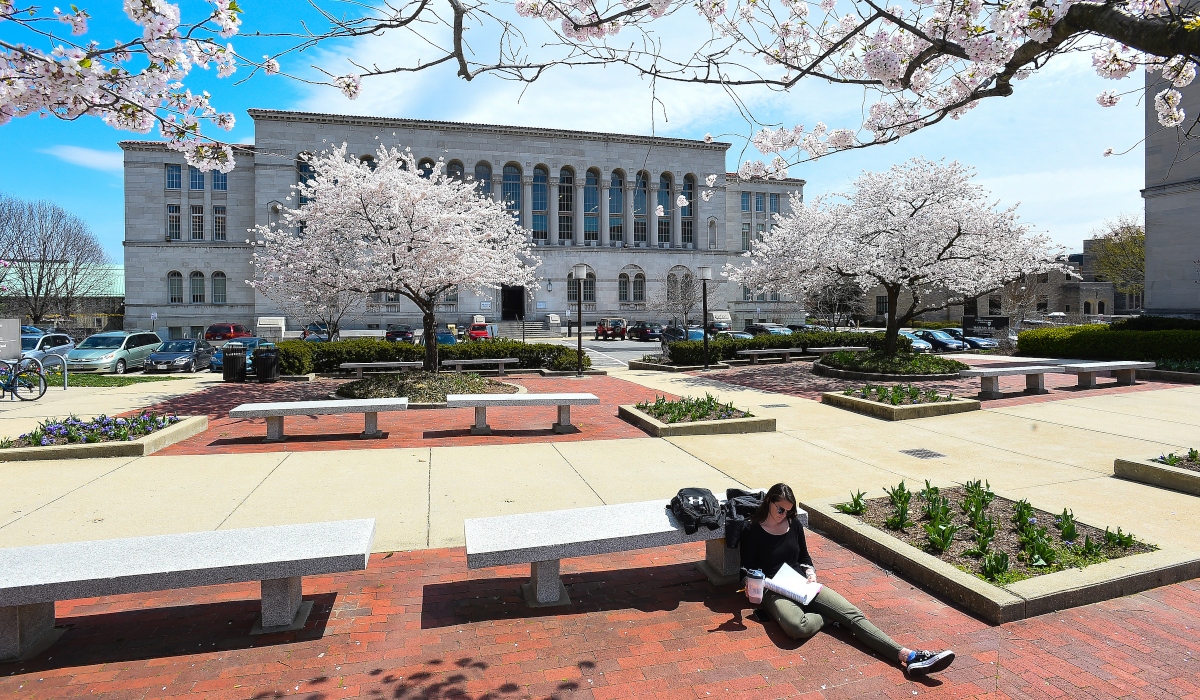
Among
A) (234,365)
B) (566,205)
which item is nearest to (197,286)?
(566,205)

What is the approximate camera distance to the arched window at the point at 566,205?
208 feet

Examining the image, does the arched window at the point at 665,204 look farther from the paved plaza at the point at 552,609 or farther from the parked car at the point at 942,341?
the paved plaza at the point at 552,609

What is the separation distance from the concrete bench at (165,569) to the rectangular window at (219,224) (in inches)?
2338

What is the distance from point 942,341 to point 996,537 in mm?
32341

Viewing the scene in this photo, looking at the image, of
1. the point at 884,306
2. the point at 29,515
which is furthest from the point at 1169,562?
the point at 884,306

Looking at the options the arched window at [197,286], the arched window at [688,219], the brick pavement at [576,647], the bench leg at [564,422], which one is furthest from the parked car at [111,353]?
the arched window at [688,219]

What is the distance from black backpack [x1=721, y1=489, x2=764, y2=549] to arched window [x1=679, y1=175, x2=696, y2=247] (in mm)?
62020

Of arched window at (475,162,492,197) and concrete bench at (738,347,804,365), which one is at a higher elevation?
arched window at (475,162,492,197)

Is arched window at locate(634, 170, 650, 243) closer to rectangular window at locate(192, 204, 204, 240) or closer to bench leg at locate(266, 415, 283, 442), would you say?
rectangular window at locate(192, 204, 204, 240)

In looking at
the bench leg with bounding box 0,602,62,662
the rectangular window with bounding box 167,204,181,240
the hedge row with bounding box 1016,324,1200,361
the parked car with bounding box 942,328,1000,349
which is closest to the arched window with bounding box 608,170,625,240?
the parked car with bounding box 942,328,1000,349

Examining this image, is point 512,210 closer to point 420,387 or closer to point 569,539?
point 420,387

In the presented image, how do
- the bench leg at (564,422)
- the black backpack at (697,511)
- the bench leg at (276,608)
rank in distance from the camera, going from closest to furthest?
the bench leg at (276,608)
the black backpack at (697,511)
the bench leg at (564,422)

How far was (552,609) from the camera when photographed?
4.61m

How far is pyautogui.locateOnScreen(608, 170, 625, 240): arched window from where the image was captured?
6481 centimetres
